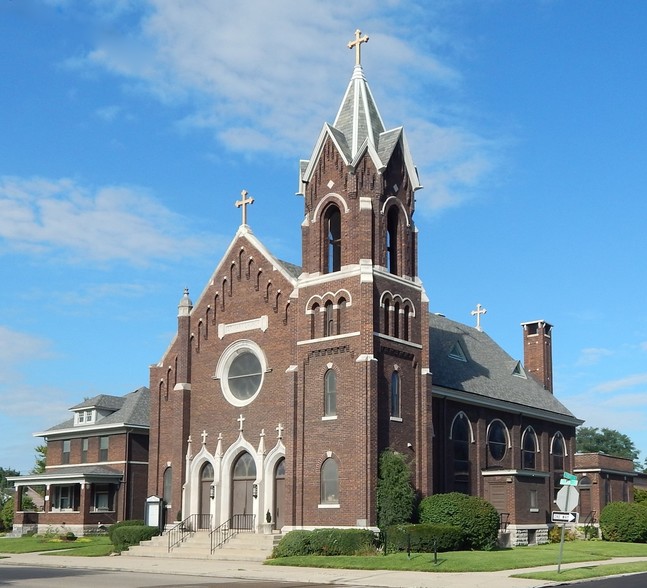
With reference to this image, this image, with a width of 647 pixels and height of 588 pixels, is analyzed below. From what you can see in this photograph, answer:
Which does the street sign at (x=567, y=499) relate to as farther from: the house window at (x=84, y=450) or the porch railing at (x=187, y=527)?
the house window at (x=84, y=450)

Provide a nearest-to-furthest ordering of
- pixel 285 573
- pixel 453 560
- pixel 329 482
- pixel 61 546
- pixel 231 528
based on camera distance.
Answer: pixel 285 573 → pixel 453 560 → pixel 329 482 → pixel 231 528 → pixel 61 546

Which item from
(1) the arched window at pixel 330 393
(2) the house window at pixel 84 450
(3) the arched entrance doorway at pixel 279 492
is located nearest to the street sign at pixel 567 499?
(1) the arched window at pixel 330 393

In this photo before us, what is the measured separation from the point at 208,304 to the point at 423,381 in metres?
11.6

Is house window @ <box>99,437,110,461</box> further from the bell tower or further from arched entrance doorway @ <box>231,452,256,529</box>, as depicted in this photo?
the bell tower

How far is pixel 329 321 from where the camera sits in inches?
1531

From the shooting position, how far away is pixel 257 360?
42094 millimetres

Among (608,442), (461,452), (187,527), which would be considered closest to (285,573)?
(187,527)

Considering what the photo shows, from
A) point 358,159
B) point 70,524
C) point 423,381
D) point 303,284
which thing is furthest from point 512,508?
point 70,524

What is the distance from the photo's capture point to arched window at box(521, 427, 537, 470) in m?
50.3

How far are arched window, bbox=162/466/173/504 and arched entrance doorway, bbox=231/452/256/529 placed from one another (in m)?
4.42

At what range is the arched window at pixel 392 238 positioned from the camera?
4078cm

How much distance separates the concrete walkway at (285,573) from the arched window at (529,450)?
15.2 meters

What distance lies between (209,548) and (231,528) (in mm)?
2504

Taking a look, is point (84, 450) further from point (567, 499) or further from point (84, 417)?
point (567, 499)
